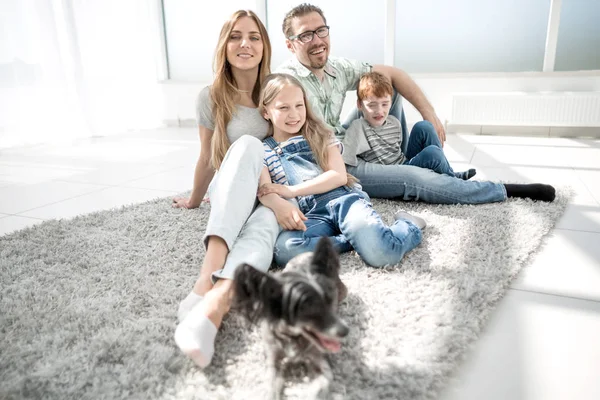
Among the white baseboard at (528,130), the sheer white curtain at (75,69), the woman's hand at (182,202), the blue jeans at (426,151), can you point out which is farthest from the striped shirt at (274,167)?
the white baseboard at (528,130)

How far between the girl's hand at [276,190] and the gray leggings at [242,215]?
0.04 metres

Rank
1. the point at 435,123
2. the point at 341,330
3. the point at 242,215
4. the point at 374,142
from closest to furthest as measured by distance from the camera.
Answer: the point at 341,330 → the point at 242,215 → the point at 374,142 → the point at 435,123

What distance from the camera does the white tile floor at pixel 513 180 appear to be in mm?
843

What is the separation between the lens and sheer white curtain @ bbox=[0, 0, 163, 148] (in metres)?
3.34

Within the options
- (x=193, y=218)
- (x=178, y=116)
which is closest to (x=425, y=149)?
(x=193, y=218)

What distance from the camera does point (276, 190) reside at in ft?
4.43

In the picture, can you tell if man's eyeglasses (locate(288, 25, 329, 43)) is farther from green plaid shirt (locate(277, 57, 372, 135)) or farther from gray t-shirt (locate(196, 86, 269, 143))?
gray t-shirt (locate(196, 86, 269, 143))

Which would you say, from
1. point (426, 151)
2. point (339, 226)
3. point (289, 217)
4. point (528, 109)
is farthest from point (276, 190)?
point (528, 109)

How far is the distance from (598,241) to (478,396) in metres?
0.95

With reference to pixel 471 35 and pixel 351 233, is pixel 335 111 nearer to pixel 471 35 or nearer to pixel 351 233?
pixel 351 233

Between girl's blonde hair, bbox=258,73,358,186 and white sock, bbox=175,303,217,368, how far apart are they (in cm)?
71

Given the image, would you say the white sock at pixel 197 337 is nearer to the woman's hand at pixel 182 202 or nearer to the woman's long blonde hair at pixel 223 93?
the woman's long blonde hair at pixel 223 93

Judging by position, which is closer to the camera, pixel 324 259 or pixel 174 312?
pixel 324 259

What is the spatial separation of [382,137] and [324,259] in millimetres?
1193
